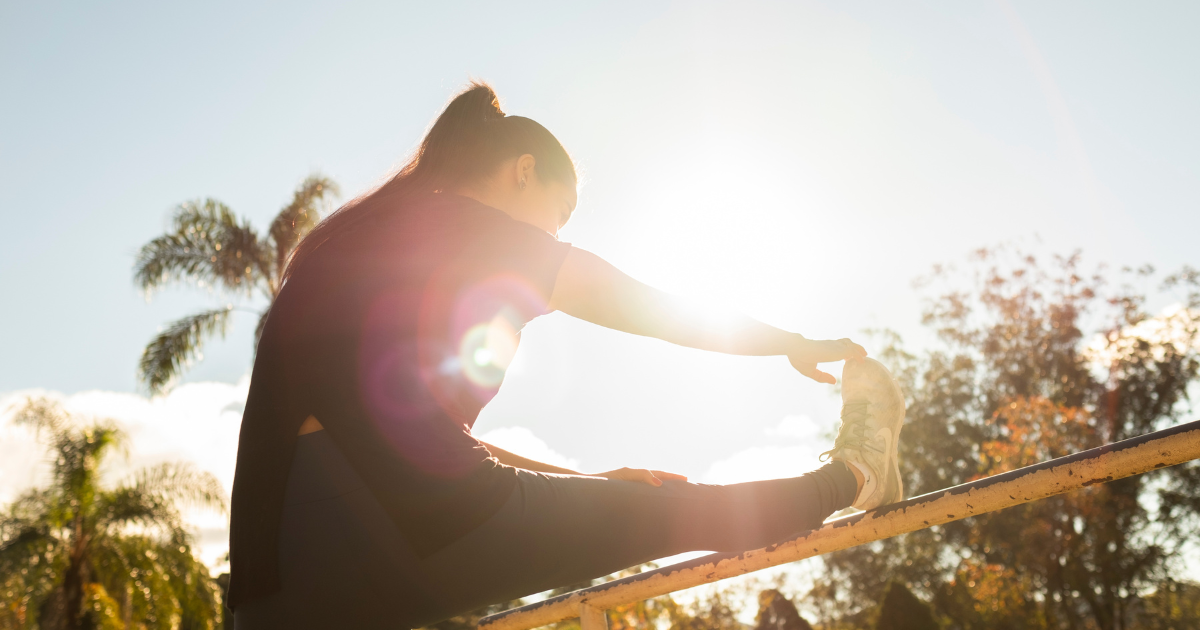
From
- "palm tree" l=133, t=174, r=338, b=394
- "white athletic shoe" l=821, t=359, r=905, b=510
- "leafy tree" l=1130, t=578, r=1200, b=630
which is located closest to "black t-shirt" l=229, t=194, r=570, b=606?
"white athletic shoe" l=821, t=359, r=905, b=510

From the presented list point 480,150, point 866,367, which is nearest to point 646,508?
point 480,150

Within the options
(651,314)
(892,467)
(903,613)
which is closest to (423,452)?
(651,314)

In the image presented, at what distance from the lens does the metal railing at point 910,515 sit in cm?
117

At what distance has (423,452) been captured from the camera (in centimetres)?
102

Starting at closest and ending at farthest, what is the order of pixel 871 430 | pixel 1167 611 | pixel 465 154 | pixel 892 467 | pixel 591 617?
pixel 465 154, pixel 892 467, pixel 871 430, pixel 591 617, pixel 1167 611

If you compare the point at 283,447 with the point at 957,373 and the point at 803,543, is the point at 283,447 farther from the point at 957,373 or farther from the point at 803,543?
the point at 957,373

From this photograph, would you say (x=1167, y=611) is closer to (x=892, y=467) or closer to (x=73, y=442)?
(x=892, y=467)

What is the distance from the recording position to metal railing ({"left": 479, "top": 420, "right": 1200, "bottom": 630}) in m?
1.17

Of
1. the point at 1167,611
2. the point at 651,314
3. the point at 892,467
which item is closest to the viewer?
the point at 651,314

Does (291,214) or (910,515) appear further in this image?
(291,214)

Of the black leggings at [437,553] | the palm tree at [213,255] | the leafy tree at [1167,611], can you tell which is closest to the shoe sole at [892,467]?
the black leggings at [437,553]

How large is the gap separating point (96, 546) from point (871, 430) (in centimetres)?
1336

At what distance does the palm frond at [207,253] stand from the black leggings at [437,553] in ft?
36.7

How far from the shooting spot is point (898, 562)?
20375 mm
